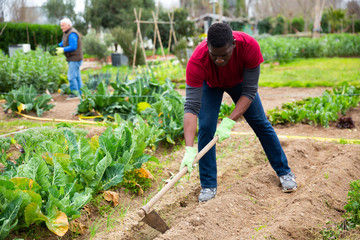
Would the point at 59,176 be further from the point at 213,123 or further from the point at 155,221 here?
the point at 213,123

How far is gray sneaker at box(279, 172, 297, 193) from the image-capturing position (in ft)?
10.6

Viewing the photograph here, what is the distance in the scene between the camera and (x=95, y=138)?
3.38 meters

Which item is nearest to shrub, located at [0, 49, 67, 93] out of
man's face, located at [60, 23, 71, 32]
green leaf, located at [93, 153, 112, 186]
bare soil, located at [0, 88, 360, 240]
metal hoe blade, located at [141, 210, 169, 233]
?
man's face, located at [60, 23, 71, 32]

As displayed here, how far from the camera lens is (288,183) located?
323 cm

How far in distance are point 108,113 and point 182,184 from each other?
2645 millimetres

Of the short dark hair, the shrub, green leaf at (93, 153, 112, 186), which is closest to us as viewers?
the short dark hair

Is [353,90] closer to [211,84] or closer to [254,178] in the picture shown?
[254,178]

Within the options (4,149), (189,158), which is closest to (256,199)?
(189,158)

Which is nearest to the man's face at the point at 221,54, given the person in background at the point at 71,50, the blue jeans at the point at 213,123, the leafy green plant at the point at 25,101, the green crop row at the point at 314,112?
the blue jeans at the point at 213,123

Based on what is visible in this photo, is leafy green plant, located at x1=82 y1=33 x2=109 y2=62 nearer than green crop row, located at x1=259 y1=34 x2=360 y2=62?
No

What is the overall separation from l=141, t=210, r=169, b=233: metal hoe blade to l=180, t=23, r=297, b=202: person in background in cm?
39

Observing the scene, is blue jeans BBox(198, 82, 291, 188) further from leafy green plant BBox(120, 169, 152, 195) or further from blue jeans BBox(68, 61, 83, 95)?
blue jeans BBox(68, 61, 83, 95)

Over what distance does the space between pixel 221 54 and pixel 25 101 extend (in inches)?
187

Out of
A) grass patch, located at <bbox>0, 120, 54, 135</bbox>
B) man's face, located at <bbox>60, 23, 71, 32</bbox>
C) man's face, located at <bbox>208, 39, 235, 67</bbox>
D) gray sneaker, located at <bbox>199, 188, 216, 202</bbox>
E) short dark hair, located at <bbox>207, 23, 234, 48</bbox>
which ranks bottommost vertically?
gray sneaker, located at <bbox>199, 188, 216, 202</bbox>
